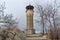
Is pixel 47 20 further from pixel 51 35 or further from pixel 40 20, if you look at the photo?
pixel 51 35

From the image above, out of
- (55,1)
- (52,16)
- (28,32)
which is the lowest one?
(28,32)

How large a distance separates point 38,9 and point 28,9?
12.8 meters

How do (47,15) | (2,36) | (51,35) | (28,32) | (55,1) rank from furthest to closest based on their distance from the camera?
(55,1) → (47,15) → (28,32) → (51,35) → (2,36)

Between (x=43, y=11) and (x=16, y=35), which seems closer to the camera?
(x=16, y=35)

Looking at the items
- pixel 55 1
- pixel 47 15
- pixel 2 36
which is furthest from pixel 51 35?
pixel 55 1

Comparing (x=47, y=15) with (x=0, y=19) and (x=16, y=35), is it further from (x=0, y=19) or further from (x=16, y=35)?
(x=16, y=35)

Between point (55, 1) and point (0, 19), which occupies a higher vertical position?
point (55, 1)

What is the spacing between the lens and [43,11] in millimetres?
37594

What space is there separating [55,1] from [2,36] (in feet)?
94.6

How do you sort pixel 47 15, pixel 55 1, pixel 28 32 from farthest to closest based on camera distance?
pixel 55 1 → pixel 47 15 → pixel 28 32

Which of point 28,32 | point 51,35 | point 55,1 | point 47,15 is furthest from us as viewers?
point 55,1

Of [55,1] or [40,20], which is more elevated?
[55,1]

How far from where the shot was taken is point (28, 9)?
1028 inches

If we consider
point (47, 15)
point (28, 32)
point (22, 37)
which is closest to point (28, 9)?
point (28, 32)
